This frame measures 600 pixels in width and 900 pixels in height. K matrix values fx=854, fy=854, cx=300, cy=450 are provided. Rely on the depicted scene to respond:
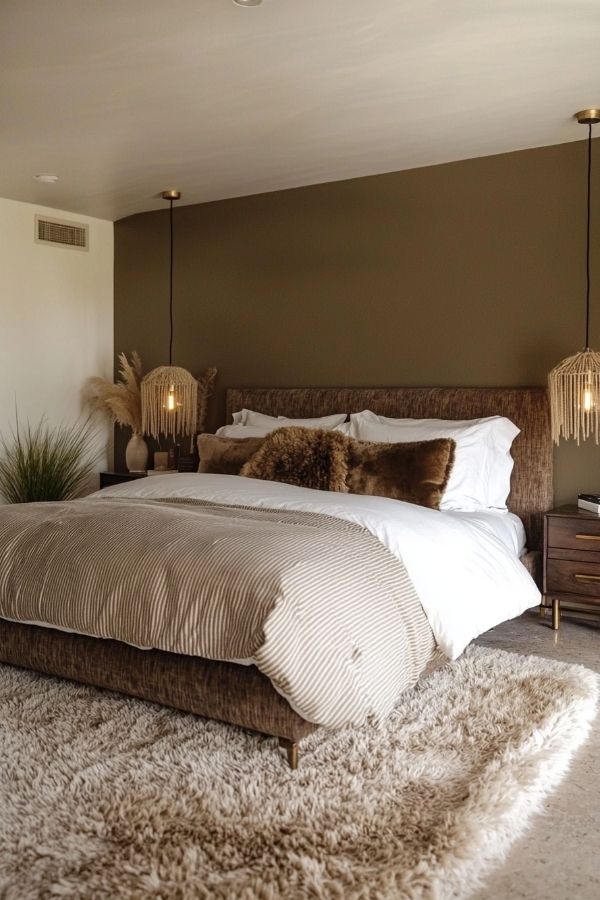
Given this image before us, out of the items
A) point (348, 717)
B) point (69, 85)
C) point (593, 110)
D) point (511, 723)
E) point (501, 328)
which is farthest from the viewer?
point (501, 328)

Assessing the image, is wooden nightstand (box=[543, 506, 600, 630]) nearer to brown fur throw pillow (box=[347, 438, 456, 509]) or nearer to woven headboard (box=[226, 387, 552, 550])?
woven headboard (box=[226, 387, 552, 550])

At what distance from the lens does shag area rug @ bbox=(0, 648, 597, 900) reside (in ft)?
6.54

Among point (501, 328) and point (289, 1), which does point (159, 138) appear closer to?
point (289, 1)

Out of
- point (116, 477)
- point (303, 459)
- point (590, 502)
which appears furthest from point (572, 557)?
point (116, 477)

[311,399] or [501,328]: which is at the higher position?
[501,328]

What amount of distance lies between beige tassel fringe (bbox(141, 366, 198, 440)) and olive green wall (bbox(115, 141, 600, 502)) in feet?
0.83

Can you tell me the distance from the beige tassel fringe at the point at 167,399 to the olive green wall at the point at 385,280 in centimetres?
25

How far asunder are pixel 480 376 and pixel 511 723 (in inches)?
91.5

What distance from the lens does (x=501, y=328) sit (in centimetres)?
469

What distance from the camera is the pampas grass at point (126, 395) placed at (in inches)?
237

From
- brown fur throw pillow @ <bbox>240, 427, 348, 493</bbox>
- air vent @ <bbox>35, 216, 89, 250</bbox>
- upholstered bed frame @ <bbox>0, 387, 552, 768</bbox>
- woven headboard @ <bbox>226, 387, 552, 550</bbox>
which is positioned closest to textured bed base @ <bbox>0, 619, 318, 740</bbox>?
upholstered bed frame @ <bbox>0, 387, 552, 768</bbox>

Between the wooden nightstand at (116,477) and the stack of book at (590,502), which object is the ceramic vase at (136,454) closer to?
the wooden nightstand at (116,477)

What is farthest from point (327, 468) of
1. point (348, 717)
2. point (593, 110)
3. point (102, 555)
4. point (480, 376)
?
point (593, 110)

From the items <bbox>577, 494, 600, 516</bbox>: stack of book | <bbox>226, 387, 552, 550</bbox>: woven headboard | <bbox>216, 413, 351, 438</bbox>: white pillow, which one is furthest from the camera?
<bbox>216, 413, 351, 438</bbox>: white pillow
